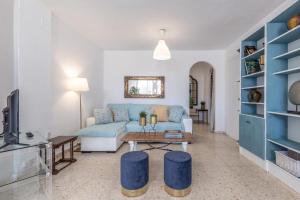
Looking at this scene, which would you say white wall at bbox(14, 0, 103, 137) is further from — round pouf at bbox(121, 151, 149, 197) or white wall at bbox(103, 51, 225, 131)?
round pouf at bbox(121, 151, 149, 197)

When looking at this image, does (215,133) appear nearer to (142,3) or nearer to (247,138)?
(247,138)

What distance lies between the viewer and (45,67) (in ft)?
8.93

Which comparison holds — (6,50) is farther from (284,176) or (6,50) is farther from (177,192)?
(284,176)

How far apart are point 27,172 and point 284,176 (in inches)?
127

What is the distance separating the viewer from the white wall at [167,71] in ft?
17.1

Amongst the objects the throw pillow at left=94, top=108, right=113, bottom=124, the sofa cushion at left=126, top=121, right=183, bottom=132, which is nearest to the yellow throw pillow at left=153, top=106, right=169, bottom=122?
the sofa cushion at left=126, top=121, right=183, bottom=132

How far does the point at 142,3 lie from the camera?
102 inches

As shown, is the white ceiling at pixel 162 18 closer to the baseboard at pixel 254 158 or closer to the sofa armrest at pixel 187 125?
the sofa armrest at pixel 187 125

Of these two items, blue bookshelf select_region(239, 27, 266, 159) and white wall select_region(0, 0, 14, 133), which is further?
blue bookshelf select_region(239, 27, 266, 159)

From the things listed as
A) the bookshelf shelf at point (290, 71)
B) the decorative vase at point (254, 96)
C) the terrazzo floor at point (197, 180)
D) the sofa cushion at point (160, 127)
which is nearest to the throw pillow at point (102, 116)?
the sofa cushion at point (160, 127)

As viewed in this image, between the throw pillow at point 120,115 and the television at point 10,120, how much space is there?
2814 mm

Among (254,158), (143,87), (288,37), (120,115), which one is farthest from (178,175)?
(143,87)

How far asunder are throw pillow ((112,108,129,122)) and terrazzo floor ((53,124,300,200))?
1265 mm

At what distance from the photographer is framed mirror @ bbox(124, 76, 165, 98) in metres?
5.25
